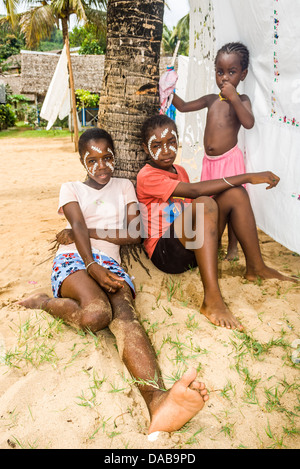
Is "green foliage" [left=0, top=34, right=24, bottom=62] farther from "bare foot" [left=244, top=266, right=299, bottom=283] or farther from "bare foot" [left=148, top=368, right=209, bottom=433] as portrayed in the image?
"bare foot" [left=148, top=368, right=209, bottom=433]

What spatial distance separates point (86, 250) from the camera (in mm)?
2090

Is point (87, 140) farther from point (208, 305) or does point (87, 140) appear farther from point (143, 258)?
point (208, 305)

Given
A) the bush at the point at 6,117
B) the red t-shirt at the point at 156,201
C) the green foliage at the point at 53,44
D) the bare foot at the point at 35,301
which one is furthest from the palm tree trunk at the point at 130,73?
the green foliage at the point at 53,44

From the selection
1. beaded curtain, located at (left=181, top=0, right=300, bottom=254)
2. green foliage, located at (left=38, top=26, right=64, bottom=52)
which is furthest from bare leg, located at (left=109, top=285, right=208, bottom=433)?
green foliage, located at (left=38, top=26, right=64, bottom=52)

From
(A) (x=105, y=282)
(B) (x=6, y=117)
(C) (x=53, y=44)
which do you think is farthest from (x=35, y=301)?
(C) (x=53, y=44)

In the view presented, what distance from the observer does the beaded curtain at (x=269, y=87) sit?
2.13m

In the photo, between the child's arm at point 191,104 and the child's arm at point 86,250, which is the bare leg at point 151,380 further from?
the child's arm at point 191,104

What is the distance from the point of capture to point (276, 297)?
2285mm

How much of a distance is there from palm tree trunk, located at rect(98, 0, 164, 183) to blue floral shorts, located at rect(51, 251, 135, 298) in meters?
0.80

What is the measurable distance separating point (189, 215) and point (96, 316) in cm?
79

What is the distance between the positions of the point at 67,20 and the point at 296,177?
15.8 m

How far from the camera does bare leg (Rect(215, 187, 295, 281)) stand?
2.30 metres

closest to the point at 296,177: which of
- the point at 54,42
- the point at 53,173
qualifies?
the point at 53,173

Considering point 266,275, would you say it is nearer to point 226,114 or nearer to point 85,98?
point 226,114
